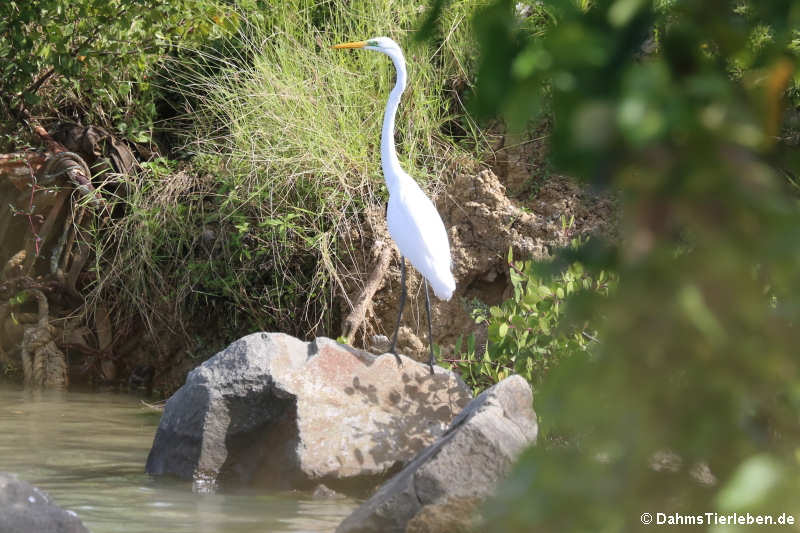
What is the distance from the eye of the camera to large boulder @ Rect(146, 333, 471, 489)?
4.14m

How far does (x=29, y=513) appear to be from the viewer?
9.55 feet

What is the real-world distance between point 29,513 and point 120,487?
3.73 feet

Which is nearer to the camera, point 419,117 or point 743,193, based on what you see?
point 743,193

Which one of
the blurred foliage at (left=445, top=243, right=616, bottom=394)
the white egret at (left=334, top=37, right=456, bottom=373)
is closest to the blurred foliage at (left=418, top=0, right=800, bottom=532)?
the blurred foliage at (left=445, top=243, right=616, bottom=394)

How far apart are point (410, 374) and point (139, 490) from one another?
1368 mm

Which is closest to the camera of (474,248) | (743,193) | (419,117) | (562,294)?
(743,193)

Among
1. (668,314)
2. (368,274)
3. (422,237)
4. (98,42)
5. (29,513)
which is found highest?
(98,42)

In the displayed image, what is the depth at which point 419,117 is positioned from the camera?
21.4ft

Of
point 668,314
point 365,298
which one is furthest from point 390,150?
point 668,314

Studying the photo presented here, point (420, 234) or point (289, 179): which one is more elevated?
point (289, 179)

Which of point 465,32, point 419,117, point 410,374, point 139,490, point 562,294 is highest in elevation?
point 465,32

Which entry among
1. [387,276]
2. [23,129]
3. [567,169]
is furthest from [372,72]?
[567,169]

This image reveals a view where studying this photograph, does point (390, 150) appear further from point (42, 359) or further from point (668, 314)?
point (668, 314)

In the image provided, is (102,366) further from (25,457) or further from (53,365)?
(25,457)
